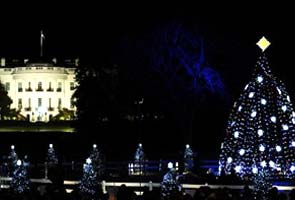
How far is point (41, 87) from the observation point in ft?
348

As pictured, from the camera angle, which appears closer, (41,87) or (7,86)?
(41,87)

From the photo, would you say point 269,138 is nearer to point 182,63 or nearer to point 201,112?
point 182,63

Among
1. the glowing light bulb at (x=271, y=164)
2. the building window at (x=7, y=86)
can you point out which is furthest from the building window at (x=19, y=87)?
the glowing light bulb at (x=271, y=164)

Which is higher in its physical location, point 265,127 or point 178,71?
point 178,71

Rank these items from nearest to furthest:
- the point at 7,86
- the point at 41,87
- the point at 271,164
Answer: the point at 271,164
the point at 41,87
the point at 7,86

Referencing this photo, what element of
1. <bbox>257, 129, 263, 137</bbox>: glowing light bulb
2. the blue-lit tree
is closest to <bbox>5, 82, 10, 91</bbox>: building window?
the blue-lit tree

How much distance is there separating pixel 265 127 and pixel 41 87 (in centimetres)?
8163

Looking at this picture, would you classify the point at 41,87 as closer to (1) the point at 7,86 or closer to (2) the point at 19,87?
(2) the point at 19,87

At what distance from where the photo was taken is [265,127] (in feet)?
86.1

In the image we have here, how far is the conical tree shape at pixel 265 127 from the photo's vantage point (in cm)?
2612

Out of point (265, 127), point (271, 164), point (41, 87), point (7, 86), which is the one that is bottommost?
point (271, 164)

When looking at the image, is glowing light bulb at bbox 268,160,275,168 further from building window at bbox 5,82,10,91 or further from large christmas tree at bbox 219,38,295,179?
building window at bbox 5,82,10,91

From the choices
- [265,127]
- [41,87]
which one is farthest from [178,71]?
[41,87]

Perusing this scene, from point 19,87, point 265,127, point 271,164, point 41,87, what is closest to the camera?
point 271,164
